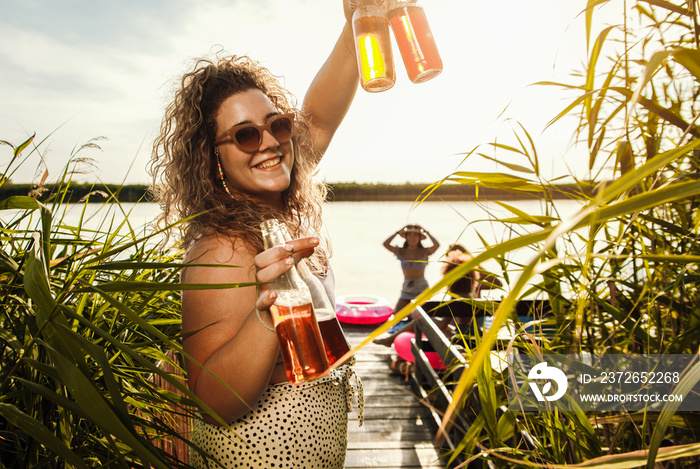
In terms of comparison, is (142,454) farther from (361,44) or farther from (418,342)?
(418,342)

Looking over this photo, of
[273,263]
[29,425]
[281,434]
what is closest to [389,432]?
[281,434]

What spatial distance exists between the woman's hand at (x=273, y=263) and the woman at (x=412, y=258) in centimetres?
501

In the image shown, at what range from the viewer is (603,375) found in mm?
1013

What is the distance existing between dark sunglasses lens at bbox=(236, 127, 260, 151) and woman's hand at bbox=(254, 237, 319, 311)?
0.48 m

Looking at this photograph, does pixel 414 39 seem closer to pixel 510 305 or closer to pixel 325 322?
pixel 325 322

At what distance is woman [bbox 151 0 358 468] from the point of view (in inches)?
38.0

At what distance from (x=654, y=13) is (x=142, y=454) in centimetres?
145

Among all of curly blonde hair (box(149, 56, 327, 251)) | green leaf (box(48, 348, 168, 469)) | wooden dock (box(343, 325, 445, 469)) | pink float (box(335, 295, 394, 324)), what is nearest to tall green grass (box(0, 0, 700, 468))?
green leaf (box(48, 348, 168, 469))

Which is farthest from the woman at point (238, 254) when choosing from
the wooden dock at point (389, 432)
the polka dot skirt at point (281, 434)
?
the wooden dock at point (389, 432)

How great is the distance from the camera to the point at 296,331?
0.81m

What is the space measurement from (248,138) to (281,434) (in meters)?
0.79

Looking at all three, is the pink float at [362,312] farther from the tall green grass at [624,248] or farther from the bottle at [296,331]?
the bottle at [296,331]

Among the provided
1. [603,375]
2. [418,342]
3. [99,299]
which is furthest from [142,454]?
[418,342]

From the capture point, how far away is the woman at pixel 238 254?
965 millimetres
